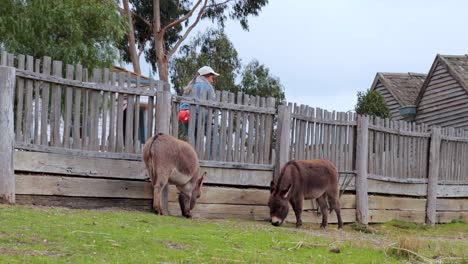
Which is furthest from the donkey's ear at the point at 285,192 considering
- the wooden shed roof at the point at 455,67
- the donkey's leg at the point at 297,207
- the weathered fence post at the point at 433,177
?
the wooden shed roof at the point at 455,67

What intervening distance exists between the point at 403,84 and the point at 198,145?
24188mm

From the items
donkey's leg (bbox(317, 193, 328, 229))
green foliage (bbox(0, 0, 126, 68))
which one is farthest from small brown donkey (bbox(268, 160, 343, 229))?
green foliage (bbox(0, 0, 126, 68))

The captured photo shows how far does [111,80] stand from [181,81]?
2837 centimetres

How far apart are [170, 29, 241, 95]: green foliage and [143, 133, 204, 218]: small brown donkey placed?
2822cm

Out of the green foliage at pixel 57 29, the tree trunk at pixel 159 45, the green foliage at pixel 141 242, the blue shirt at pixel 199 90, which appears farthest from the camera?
the tree trunk at pixel 159 45

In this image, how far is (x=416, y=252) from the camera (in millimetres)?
8820

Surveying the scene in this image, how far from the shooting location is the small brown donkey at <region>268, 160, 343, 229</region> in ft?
40.1

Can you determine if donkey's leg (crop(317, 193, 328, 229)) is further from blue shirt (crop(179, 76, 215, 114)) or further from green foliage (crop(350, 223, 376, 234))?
blue shirt (crop(179, 76, 215, 114))

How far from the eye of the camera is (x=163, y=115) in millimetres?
11805

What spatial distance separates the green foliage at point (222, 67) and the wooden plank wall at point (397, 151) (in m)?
22.2

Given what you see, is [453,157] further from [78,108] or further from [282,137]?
[78,108]

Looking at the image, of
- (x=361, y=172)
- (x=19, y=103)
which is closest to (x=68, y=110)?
(x=19, y=103)

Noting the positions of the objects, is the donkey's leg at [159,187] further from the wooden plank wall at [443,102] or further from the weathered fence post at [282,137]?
the wooden plank wall at [443,102]

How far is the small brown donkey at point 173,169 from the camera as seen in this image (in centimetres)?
1093
